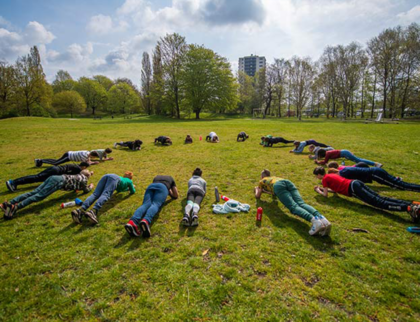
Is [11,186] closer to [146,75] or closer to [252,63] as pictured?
[146,75]

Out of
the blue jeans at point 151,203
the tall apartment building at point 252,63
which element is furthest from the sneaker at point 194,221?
the tall apartment building at point 252,63

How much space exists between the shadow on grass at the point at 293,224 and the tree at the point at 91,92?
85.0m

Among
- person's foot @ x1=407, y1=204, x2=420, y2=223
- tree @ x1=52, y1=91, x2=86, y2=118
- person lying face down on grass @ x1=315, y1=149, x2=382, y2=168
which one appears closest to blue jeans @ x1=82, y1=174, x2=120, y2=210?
person's foot @ x1=407, y1=204, x2=420, y2=223

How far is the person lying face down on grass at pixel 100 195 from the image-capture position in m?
5.03

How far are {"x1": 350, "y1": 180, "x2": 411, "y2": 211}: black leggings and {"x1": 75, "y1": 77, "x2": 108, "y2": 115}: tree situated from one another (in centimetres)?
8629

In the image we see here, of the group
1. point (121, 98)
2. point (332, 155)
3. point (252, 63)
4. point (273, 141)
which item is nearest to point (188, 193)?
point (332, 155)

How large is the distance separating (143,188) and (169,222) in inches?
110

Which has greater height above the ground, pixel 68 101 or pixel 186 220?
pixel 68 101

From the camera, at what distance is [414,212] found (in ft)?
16.4

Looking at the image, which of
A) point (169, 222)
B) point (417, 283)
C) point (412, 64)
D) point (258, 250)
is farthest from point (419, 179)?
point (412, 64)

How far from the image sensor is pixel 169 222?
5270 mm

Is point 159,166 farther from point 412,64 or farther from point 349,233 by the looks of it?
point 412,64

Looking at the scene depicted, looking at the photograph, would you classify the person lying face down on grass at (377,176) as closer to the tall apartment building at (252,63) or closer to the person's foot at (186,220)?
the person's foot at (186,220)

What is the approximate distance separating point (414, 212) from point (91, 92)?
291ft
